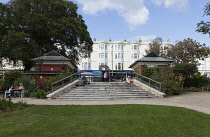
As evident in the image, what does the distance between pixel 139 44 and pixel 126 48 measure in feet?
14.3

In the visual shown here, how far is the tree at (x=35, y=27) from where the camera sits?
23.1 meters

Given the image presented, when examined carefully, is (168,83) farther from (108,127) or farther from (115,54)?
(115,54)

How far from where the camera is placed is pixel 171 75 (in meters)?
16.1

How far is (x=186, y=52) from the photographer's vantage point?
33031 millimetres

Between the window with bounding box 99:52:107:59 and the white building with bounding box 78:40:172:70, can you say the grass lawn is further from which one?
the window with bounding box 99:52:107:59

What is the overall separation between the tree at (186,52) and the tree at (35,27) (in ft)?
56.1

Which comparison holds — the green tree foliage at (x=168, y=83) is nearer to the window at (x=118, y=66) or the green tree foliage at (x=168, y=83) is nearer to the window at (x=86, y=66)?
the window at (x=118, y=66)

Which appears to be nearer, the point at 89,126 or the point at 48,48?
the point at 89,126

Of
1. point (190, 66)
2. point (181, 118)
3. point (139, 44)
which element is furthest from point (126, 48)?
point (181, 118)

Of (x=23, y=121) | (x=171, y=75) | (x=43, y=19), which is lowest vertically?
(x=23, y=121)

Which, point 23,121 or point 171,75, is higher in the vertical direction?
point 171,75

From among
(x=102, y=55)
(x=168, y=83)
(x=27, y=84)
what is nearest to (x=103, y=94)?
(x=168, y=83)

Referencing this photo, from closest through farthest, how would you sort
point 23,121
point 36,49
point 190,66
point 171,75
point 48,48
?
1. point 23,121
2. point 171,75
3. point 190,66
4. point 36,49
5. point 48,48

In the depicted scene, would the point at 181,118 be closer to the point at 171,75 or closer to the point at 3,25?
the point at 171,75
